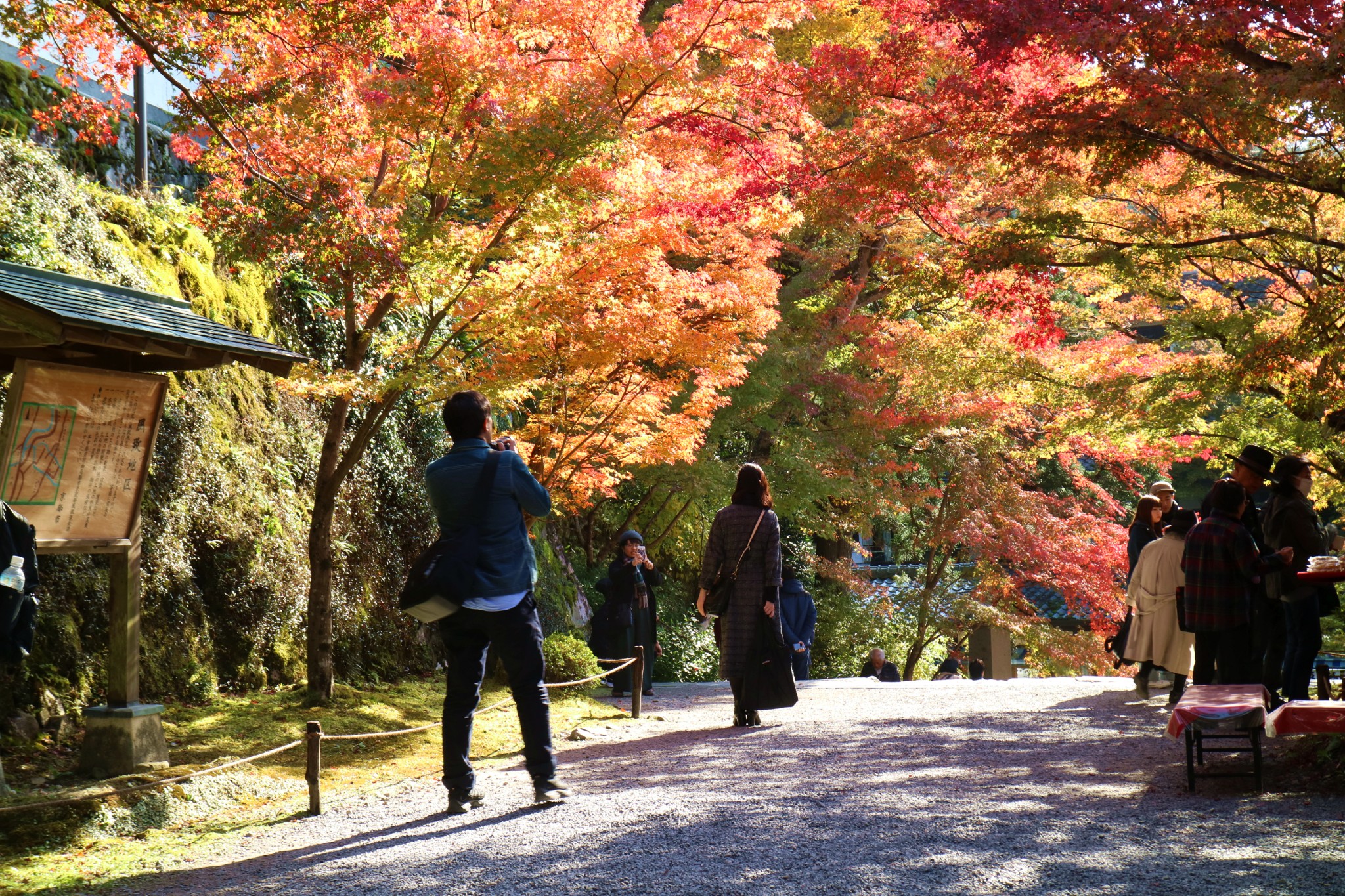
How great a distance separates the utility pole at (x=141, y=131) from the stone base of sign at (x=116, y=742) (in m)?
6.37

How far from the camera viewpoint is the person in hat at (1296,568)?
6758mm

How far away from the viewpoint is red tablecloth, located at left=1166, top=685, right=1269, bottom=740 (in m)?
5.20

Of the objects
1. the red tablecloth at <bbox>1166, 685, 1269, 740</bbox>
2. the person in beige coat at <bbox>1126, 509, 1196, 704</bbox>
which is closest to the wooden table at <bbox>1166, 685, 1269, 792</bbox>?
the red tablecloth at <bbox>1166, 685, 1269, 740</bbox>

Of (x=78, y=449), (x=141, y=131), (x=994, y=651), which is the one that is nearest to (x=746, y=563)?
(x=78, y=449)

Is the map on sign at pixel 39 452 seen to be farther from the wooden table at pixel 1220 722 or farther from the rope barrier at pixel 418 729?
the wooden table at pixel 1220 722

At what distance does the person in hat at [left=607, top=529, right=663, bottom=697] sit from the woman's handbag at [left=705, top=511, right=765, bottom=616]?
325cm

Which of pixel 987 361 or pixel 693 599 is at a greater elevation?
pixel 987 361

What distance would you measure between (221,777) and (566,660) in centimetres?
457

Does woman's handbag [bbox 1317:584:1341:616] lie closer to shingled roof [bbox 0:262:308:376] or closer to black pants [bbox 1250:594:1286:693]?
→ black pants [bbox 1250:594:1286:693]

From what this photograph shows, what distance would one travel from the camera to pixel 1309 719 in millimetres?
5285

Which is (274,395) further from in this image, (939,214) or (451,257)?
(939,214)

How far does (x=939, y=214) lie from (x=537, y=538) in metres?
6.14

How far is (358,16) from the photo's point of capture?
22.2 feet

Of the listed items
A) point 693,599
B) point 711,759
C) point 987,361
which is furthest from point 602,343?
point 693,599
